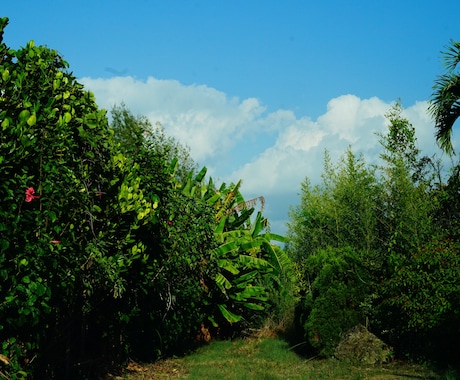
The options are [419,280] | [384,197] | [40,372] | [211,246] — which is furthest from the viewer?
[384,197]

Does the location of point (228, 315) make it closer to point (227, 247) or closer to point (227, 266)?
point (227, 266)

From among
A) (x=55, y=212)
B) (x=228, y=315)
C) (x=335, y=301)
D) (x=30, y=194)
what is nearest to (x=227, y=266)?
(x=228, y=315)

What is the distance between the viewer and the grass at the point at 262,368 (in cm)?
1320

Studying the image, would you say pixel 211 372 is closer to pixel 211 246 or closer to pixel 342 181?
pixel 211 246

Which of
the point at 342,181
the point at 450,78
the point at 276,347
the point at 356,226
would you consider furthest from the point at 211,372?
the point at 450,78

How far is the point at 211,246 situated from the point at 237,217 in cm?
609

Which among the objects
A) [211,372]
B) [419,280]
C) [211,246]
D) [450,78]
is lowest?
[211,372]

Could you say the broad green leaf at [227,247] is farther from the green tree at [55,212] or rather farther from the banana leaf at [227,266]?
the green tree at [55,212]

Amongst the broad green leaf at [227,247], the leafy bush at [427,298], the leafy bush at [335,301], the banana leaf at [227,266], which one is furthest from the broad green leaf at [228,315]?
the leafy bush at [427,298]

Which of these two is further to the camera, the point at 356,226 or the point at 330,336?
the point at 356,226

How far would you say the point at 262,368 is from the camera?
1471 cm

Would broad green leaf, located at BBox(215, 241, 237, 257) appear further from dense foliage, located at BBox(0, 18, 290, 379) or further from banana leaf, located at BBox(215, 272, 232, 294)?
banana leaf, located at BBox(215, 272, 232, 294)

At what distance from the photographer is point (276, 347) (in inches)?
707

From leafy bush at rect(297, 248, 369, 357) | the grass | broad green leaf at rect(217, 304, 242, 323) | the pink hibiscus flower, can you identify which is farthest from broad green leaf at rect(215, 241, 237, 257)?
the pink hibiscus flower
